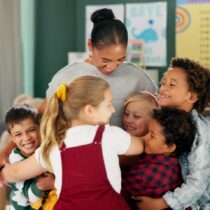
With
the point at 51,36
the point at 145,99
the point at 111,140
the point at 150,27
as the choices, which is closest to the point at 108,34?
the point at 145,99

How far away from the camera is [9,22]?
13.9ft

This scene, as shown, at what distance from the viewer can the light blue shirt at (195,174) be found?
169 cm

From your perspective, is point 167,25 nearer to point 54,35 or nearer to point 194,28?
point 194,28

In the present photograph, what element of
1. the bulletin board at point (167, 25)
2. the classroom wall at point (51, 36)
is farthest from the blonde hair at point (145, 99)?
the classroom wall at point (51, 36)

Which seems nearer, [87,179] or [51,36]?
[87,179]

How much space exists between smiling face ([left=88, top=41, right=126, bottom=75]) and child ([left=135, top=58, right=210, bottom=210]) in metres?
0.23

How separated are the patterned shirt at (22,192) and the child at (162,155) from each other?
0.41m

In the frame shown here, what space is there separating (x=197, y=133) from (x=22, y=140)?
77 centimetres

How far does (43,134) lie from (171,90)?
61 centimetres

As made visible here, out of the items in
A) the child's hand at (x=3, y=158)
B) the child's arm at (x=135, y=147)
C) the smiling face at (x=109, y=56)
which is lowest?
the child's hand at (x=3, y=158)

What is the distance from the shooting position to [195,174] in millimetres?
1700

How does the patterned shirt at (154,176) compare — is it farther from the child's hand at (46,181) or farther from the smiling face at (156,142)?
the child's hand at (46,181)

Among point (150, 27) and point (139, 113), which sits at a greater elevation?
point (150, 27)

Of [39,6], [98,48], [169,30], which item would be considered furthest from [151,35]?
[98,48]
